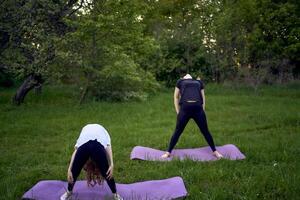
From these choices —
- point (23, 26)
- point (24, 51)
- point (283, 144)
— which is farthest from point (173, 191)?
point (24, 51)

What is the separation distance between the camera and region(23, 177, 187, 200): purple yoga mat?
6.13 m

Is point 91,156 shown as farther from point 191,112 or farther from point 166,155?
point 191,112

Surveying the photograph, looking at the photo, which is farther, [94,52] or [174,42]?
[174,42]

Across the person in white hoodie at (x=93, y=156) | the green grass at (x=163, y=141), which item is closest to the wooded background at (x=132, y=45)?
the green grass at (x=163, y=141)

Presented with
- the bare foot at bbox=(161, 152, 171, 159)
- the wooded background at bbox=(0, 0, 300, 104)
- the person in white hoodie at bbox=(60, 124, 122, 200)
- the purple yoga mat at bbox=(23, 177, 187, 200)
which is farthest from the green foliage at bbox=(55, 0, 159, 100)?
the person in white hoodie at bbox=(60, 124, 122, 200)

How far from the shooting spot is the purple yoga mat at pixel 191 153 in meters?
8.30

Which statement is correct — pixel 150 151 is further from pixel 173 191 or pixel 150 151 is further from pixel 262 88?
pixel 262 88

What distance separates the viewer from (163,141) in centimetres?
1002

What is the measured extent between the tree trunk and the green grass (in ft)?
1.27

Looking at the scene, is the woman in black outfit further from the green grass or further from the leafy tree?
the leafy tree

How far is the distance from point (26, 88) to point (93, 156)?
42.4 feet

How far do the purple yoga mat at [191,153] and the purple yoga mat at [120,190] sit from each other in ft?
5.23

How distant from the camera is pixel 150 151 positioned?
29.4 feet

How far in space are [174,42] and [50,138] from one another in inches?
709
